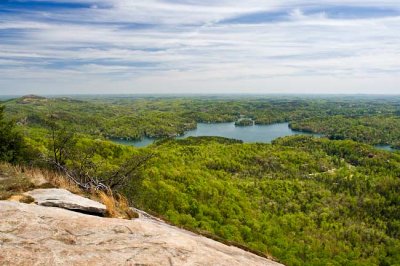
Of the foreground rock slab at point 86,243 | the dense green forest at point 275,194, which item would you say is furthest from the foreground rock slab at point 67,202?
the dense green forest at point 275,194

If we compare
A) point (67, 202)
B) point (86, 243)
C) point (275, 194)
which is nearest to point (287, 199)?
point (275, 194)

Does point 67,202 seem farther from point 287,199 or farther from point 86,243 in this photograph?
point 287,199

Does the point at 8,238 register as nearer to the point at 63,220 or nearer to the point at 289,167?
the point at 63,220

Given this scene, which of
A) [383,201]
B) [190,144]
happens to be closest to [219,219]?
[383,201]

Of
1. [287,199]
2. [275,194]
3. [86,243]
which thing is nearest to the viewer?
[86,243]

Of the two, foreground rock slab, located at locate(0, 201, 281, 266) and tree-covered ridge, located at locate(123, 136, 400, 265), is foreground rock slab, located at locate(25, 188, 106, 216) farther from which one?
tree-covered ridge, located at locate(123, 136, 400, 265)

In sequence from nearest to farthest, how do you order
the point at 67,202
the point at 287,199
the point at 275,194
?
the point at 67,202
the point at 287,199
the point at 275,194
